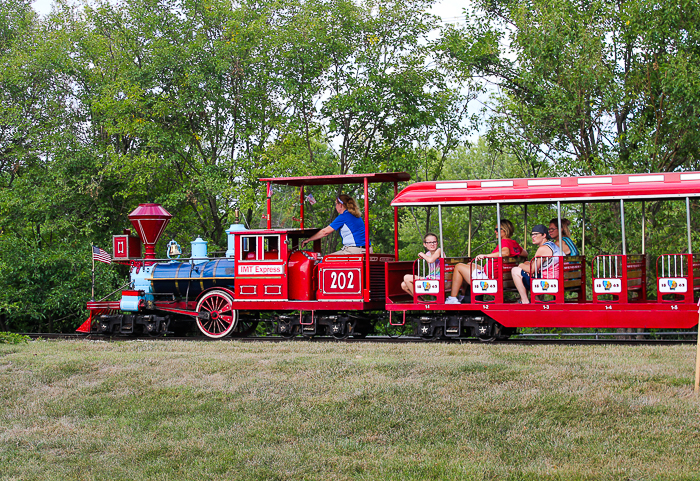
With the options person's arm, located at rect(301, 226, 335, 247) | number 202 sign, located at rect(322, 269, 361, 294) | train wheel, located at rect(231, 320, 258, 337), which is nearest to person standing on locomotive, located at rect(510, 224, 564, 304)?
number 202 sign, located at rect(322, 269, 361, 294)

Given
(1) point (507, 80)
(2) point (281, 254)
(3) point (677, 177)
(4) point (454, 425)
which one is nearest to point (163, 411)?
(4) point (454, 425)

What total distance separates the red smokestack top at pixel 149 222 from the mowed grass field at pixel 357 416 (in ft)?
18.0

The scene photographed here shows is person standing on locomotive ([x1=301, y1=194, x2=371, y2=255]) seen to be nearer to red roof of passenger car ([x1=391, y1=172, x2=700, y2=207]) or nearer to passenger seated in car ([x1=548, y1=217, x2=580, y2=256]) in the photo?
red roof of passenger car ([x1=391, y1=172, x2=700, y2=207])

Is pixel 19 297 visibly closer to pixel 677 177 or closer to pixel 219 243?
pixel 219 243

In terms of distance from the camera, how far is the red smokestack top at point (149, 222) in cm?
1473

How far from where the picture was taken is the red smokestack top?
1473 centimetres

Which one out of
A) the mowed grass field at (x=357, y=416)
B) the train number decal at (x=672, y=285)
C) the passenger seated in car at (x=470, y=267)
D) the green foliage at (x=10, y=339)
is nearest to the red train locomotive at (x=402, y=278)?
the train number decal at (x=672, y=285)

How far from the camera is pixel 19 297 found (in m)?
19.5

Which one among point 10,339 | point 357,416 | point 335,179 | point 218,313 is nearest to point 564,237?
point 335,179

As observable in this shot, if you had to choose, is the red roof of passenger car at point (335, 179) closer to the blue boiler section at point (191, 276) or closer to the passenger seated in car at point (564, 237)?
the blue boiler section at point (191, 276)

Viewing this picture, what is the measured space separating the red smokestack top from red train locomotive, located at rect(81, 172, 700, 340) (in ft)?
0.07

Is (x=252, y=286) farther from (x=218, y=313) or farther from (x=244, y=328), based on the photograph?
(x=244, y=328)

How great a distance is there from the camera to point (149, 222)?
14.8m

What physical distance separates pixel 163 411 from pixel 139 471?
1526 millimetres
